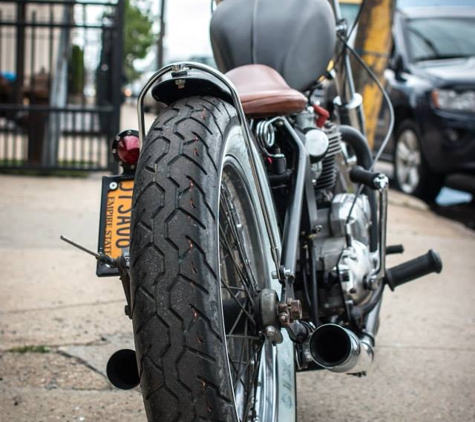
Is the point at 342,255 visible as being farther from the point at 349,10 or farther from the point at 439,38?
the point at 349,10

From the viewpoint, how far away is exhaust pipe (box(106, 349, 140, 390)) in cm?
245

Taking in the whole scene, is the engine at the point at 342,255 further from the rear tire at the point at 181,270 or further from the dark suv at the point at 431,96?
the dark suv at the point at 431,96

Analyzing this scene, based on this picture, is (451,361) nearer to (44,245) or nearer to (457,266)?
(457,266)

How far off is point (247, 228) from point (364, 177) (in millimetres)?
929

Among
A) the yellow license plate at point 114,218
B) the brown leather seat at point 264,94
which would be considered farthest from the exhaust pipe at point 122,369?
the brown leather seat at point 264,94

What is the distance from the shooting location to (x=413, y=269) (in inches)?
149

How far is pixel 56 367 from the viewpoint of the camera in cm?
378

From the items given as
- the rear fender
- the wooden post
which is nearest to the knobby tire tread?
the rear fender

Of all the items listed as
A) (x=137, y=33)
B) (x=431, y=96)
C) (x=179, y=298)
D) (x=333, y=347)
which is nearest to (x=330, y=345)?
(x=333, y=347)

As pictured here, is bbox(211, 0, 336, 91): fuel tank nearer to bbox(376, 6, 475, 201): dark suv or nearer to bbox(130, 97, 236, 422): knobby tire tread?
bbox(130, 97, 236, 422): knobby tire tread

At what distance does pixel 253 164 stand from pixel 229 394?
713 mm

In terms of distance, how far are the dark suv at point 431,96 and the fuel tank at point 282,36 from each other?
567cm

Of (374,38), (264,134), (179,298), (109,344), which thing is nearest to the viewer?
(179,298)

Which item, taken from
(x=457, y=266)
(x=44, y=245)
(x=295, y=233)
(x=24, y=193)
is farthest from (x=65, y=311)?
(x=24, y=193)
